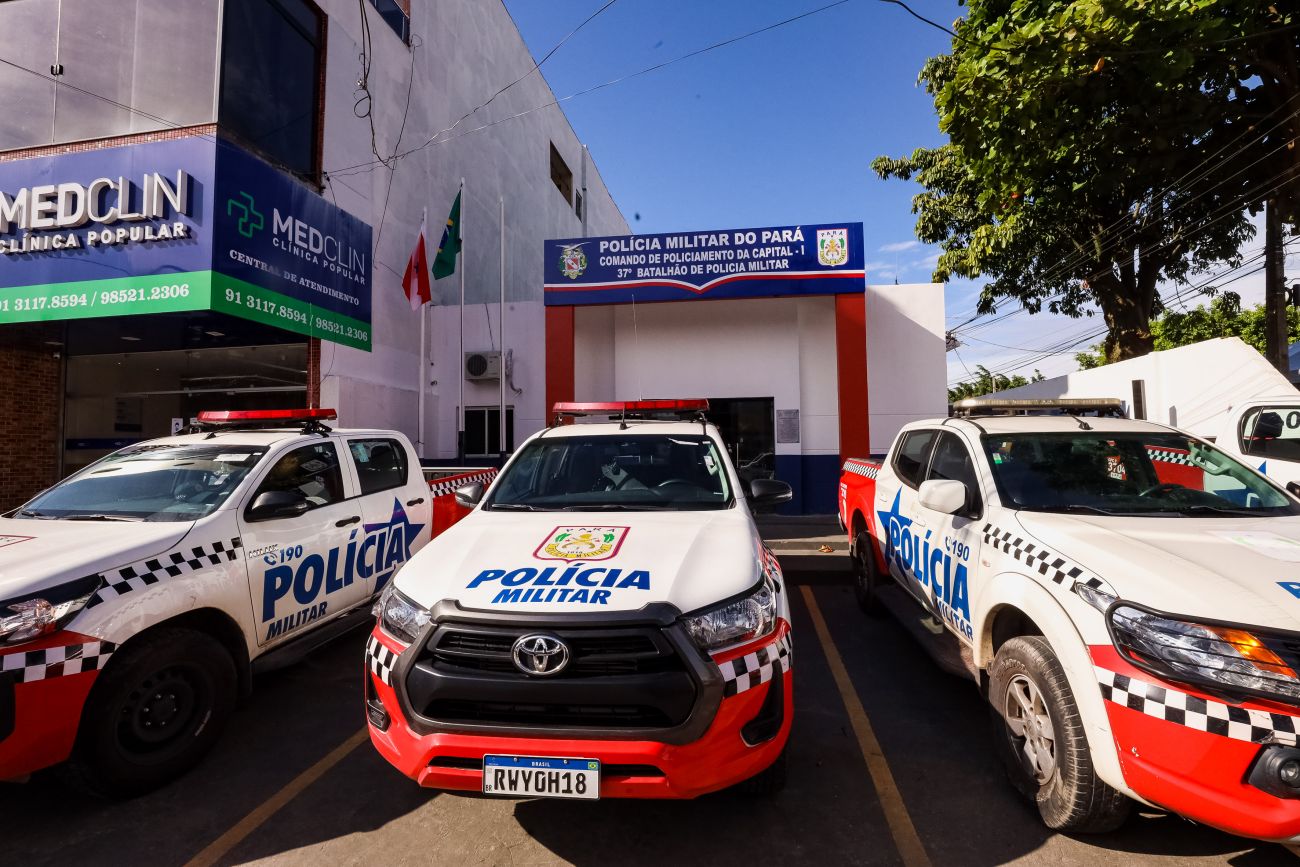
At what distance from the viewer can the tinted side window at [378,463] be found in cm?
473

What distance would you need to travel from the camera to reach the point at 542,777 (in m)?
2.11

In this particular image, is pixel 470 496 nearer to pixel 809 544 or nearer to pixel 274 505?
pixel 274 505

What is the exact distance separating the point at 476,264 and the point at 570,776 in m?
16.5

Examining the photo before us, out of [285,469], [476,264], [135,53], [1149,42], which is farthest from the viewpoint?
[476,264]

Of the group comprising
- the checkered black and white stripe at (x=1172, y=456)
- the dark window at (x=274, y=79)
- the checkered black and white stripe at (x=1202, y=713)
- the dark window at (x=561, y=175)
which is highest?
the dark window at (x=561, y=175)

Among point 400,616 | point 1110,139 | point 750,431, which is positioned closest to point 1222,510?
point 400,616

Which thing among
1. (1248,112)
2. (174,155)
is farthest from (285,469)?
(1248,112)

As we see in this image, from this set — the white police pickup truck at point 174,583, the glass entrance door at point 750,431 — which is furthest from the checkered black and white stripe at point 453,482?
the glass entrance door at point 750,431

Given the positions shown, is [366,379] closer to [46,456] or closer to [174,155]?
[174,155]

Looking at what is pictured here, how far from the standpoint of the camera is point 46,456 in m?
11.0

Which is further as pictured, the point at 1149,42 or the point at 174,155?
the point at 174,155

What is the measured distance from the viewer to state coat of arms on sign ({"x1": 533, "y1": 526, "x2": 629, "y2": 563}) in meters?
2.65

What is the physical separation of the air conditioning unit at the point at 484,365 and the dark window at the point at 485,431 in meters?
0.75

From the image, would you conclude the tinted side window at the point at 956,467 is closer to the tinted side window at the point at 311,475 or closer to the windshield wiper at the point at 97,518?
the tinted side window at the point at 311,475
